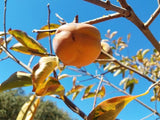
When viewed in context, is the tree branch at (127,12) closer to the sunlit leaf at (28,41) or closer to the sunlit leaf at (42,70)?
the sunlit leaf at (42,70)

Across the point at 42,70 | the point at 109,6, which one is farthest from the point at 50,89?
the point at 109,6

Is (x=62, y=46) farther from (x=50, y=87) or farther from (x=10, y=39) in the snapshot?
(x=10, y=39)

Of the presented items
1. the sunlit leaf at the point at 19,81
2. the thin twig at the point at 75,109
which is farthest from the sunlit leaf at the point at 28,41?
the thin twig at the point at 75,109

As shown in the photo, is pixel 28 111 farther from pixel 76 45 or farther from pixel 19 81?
pixel 76 45

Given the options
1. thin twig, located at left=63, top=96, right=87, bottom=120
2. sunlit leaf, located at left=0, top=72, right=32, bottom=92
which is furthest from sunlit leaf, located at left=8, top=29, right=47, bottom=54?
thin twig, located at left=63, top=96, right=87, bottom=120

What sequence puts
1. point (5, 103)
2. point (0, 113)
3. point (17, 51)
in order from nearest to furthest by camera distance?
point (17, 51), point (0, 113), point (5, 103)

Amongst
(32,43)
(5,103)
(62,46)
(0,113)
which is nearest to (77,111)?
(62,46)
